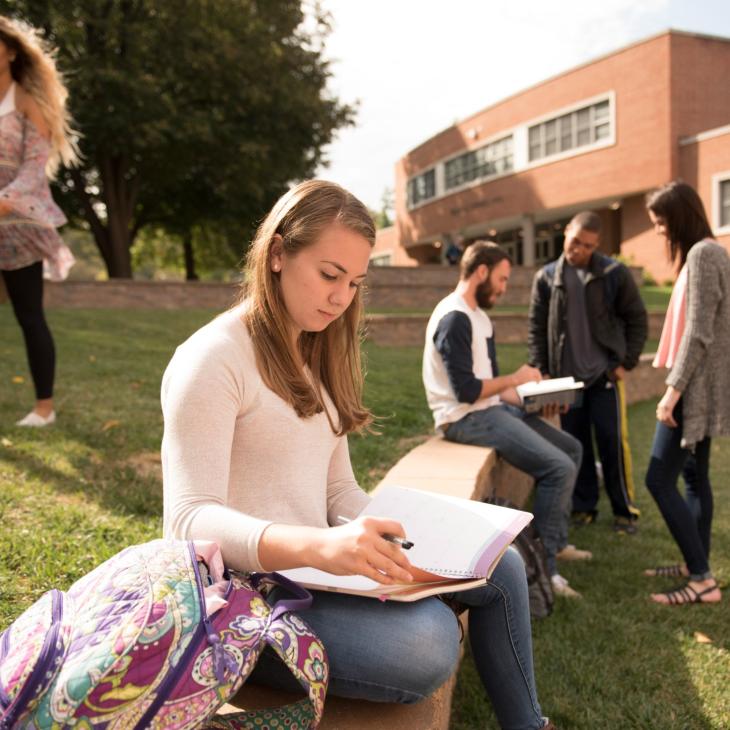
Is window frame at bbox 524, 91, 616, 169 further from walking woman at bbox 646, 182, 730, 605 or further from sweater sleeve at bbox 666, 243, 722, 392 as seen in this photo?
sweater sleeve at bbox 666, 243, 722, 392

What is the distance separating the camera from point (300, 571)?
1.64m

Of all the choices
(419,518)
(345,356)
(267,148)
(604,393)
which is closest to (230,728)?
(419,518)

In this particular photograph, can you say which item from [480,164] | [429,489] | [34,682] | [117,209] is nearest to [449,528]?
[34,682]

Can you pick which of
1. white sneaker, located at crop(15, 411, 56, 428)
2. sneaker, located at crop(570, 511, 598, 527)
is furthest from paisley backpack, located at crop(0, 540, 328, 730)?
sneaker, located at crop(570, 511, 598, 527)

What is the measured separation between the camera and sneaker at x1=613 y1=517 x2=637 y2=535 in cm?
441

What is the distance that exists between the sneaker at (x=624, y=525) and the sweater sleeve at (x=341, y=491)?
292 centimetres

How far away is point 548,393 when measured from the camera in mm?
3910

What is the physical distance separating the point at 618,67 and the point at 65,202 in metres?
18.7

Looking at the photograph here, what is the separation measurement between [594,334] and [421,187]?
32781 millimetres

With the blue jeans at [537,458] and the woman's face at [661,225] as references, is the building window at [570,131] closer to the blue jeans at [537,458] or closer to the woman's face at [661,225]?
the woman's face at [661,225]

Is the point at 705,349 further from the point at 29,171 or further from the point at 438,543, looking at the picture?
the point at 29,171

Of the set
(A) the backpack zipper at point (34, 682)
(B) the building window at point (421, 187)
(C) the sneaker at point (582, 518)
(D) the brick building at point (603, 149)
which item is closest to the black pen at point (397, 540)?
(A) the backpack zipper at point (34, 682)

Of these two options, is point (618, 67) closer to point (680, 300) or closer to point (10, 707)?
point (680, 300)

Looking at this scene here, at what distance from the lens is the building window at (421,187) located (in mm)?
34759
